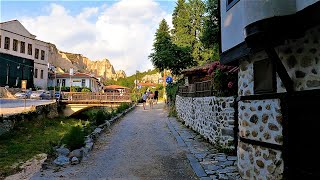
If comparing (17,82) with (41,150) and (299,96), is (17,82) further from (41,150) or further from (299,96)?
(299,96)

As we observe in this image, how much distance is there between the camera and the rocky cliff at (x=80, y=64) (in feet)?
324

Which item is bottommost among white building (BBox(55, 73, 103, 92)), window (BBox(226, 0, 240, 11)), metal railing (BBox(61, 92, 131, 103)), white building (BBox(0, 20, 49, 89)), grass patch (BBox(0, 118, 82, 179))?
grass patch (BBox(0, 118, 82, 179))

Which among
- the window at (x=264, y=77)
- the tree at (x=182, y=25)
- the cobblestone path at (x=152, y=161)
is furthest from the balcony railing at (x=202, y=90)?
the tree at (x=182, y=25)

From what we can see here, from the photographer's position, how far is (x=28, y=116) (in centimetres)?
2150

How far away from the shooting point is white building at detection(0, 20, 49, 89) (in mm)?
44938

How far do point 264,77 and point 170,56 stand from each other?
77.5 ft

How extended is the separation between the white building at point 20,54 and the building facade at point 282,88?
151 feet

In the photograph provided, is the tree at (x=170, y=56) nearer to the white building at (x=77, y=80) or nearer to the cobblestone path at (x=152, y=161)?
the cobblestone path at (x=152, y=161)

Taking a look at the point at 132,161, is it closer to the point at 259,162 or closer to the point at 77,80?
the point at 259,162

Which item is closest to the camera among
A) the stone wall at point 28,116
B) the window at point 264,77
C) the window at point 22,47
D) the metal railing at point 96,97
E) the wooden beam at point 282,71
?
the wooden beam at point 282,71

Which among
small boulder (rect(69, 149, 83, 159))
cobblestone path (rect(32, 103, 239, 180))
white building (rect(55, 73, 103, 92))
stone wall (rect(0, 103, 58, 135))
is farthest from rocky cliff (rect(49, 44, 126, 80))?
small boulder (rect(69, 149, 83, 159))

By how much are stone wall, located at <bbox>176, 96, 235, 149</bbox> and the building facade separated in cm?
280

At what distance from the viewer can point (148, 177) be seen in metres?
6.74

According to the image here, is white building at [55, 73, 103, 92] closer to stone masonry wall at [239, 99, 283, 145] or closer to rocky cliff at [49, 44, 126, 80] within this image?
rocky cliff at [49, 44, 126, 80]
